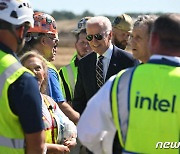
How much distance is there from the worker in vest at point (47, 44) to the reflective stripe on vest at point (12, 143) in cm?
189

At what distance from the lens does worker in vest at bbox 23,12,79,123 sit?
688 cm

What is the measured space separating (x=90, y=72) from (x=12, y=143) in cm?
303

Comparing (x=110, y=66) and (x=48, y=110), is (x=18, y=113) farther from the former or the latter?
(x=110, y=66)

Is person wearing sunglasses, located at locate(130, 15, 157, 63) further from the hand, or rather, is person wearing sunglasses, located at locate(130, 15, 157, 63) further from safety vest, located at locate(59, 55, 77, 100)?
safety vest, located at locate(59, 55, 77, 100)

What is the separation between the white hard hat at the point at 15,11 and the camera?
16.2ft

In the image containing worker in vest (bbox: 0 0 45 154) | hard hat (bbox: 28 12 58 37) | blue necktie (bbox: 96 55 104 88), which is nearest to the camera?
Answer: worker in vest (bbox: 0 0 45 154)

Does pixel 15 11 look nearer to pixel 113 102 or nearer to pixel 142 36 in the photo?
pixel 113 102

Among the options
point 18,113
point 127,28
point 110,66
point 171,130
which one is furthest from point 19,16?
point 127,28

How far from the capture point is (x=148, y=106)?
14.7ft

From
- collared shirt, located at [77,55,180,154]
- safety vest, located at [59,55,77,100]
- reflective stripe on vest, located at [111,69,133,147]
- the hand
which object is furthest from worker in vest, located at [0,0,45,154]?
safety vest, located at [59,55,77,100]

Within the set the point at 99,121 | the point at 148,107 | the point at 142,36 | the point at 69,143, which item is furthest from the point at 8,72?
the point at 142,36

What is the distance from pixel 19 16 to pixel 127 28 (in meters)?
4.49

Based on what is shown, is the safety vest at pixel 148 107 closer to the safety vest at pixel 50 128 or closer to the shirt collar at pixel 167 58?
the shirt collar at pixel 167 58

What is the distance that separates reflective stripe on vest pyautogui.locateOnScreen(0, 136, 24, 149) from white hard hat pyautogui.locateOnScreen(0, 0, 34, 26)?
844 mm
